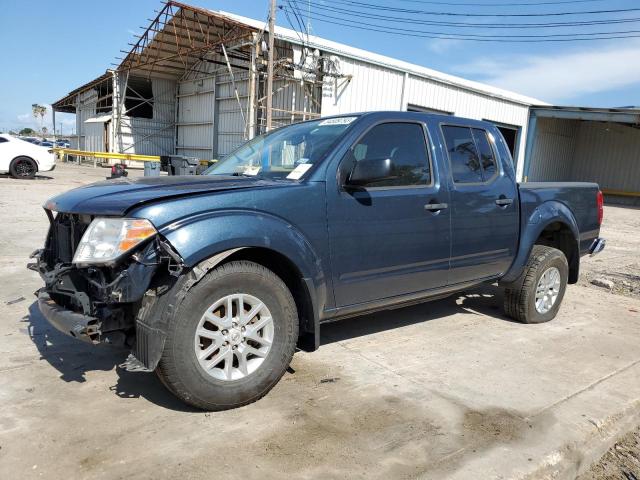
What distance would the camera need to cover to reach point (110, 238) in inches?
111

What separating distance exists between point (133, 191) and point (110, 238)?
1.17 feet

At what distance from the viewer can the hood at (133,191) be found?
2867mm

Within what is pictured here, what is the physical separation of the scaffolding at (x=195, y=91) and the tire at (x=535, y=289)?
15.0 meters

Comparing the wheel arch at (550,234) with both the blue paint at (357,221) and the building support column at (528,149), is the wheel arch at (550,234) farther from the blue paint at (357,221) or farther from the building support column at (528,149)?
the building support column at (528,149)

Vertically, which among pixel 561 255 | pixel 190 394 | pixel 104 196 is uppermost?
pixel 104 196

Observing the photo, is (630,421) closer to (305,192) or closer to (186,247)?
(305,192)

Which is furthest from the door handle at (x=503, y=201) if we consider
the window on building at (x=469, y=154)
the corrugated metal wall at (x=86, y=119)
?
the corrugated metal wall at (x=86, y=119)

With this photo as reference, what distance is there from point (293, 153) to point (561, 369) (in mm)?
2723

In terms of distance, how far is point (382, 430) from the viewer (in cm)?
298

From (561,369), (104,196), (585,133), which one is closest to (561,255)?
(561,369)

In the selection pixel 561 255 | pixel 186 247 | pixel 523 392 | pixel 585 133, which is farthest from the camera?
pixel 585 133

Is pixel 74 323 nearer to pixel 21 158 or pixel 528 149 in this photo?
pixel 21 158

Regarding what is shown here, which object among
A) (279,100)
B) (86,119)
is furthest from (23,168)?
(86,119)

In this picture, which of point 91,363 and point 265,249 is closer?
point 265,249
